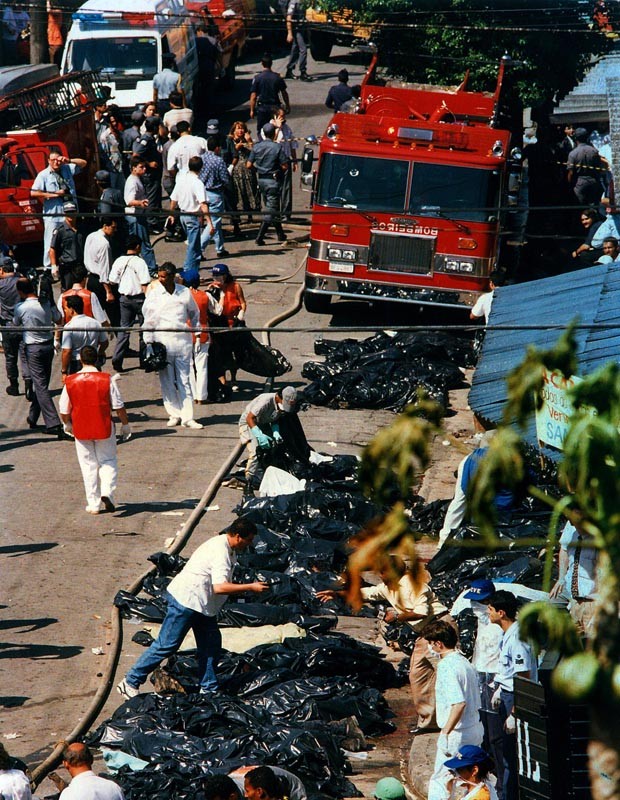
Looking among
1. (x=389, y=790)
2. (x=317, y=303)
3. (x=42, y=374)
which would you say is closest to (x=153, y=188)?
(x=317, y=303)

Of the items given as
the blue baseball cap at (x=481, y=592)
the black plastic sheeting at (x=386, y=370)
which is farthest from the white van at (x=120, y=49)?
the blue baseball cap at (x=481, y=592)

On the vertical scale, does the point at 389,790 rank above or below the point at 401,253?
above

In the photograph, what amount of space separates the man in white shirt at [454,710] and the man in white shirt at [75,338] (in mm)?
7043

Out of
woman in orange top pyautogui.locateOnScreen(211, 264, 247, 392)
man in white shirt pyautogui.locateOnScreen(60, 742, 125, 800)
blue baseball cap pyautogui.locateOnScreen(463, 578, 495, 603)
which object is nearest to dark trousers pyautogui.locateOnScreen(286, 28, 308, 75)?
woman in orange top pyautogui.locateOnScreen(211, 264, 247, 392)

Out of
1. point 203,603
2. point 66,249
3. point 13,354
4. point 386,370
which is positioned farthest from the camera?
point 66,249

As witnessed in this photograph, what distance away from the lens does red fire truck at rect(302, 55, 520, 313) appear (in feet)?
59.9

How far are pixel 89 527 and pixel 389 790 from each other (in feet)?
18.4

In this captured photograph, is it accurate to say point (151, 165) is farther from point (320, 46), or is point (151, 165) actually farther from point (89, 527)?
point (320, 46)

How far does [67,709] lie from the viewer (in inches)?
381

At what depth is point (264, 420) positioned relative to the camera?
45.3ft

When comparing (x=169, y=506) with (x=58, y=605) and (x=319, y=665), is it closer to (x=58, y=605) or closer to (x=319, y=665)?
(x=58, y=605)

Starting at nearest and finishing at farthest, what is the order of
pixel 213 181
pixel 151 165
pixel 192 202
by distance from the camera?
pixel 192 202
pixel 213 181
pixel 151 165

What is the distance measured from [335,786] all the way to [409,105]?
1370 cm

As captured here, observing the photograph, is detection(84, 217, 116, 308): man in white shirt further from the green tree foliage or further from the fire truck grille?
the green tree foliage
